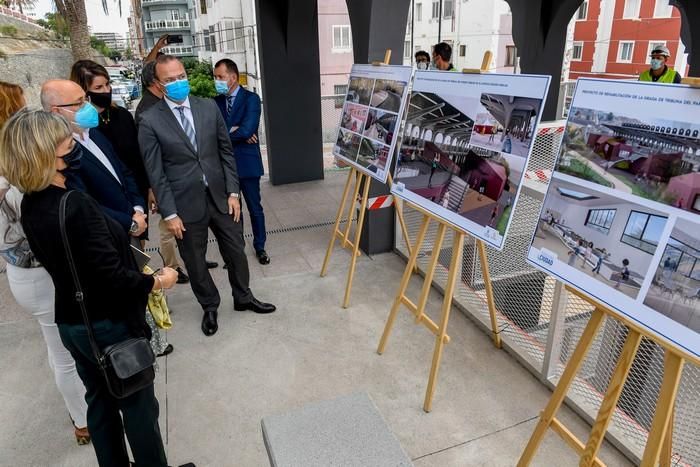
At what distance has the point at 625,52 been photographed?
2717 centimetres

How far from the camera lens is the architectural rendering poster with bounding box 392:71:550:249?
214 cm

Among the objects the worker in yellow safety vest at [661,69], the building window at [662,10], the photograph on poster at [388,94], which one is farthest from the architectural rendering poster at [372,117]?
the building window at [662,10]

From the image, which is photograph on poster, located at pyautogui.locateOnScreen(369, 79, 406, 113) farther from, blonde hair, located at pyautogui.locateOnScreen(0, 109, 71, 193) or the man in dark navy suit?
blonde hair, located at pyautogui.locateOnScreen(0, 109, 71, 193)

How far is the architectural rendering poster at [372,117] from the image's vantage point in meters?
3.22

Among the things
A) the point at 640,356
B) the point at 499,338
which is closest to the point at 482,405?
the point at 499,338

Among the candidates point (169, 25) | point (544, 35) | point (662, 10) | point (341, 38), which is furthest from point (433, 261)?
point (169, 25)

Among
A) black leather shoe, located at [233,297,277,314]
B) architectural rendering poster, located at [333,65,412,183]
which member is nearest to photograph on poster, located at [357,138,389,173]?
architectural rendering poster, located at [333,65,412,183]

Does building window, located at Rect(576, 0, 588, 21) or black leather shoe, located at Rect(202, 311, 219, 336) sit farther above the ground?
building window, located at Rect(576, 0, 588, 21)

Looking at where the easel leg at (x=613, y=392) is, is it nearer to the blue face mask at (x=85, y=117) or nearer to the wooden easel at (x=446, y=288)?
the wooden easel at (x=446, y=288)

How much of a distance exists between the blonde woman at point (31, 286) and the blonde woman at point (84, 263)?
1.27 feet

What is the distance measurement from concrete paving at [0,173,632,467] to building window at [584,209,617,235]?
1339 mm

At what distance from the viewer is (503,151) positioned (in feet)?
7.25

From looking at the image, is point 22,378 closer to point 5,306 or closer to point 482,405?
point 5,306

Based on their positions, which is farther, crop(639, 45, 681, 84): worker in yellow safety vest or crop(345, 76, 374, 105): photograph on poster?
crop(639, 45, 681, 84): worker in yellow safety vest
